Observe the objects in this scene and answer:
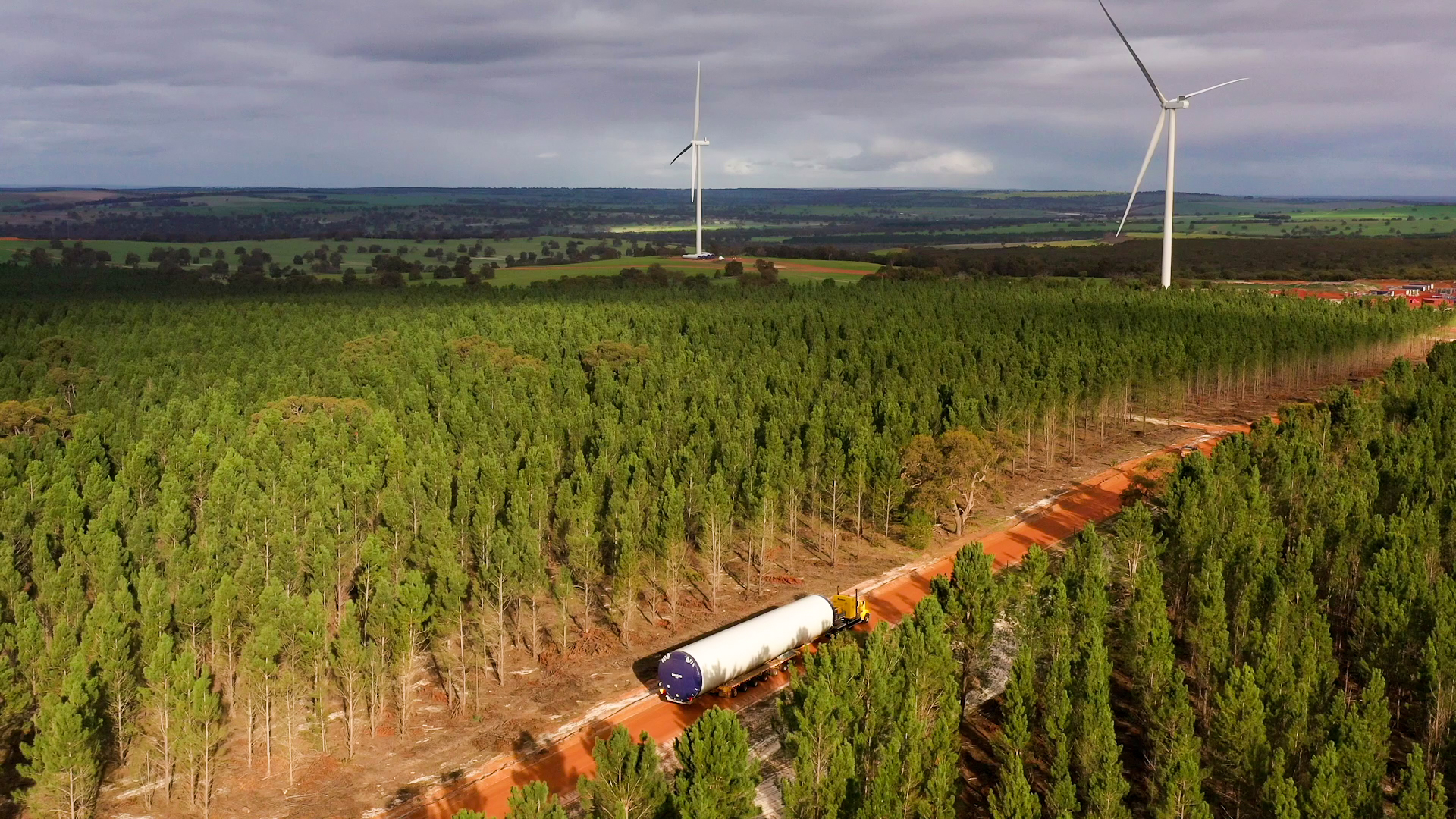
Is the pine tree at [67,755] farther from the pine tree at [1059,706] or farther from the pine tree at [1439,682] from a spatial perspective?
the pine tree at [1439,682]

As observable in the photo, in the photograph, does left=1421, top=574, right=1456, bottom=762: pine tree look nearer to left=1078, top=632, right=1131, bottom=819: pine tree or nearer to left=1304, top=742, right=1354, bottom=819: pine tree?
left=1304, top=742, right=1354, bottom=819: pine tree

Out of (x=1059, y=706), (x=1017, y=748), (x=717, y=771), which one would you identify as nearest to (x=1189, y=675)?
(x=1059, y=706)

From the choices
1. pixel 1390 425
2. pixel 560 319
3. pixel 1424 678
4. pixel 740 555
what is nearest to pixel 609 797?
pixel 1424 678

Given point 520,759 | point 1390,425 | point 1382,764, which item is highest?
point 1390,425

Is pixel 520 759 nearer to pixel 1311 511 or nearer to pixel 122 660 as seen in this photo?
pixel 122 660

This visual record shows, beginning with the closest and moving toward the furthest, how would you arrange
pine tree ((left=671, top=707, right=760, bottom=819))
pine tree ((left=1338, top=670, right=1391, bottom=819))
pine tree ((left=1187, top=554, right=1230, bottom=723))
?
pine tree ((left=671, top=707, right=760, bottom=819))
pine tree ((left=1338, top=670, right=1391, bottom=819))
pine tree ((left=1187, top=554, right=1230, bottom=723))

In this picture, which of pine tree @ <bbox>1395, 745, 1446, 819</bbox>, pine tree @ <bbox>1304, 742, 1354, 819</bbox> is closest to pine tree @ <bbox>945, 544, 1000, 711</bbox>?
pine tree @ <bbox>1304, 742, 1354, 819</bbox>

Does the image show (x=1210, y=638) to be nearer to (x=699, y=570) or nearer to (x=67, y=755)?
(x=699, y=570)
